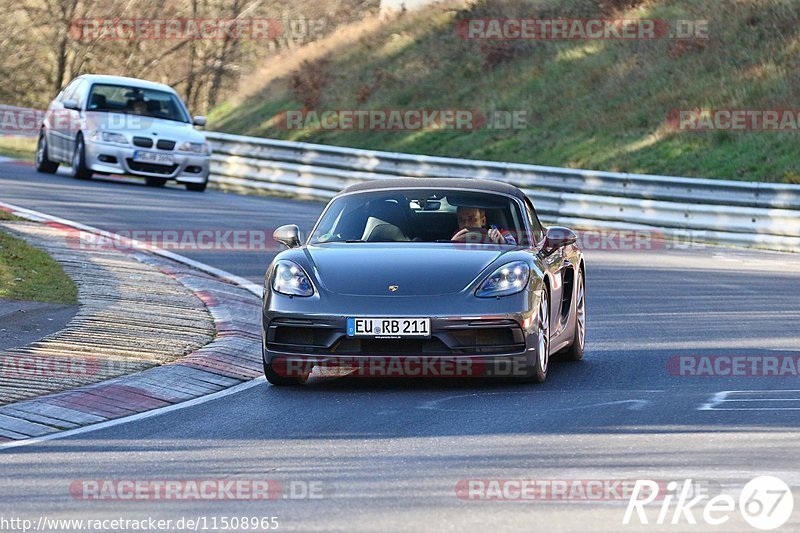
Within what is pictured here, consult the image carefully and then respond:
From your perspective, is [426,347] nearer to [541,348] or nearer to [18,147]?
[541,348]

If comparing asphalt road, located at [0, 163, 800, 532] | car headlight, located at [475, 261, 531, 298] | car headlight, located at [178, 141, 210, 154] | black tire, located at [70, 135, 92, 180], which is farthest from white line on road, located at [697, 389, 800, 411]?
black tire, located at [70, 135, 92, 180]

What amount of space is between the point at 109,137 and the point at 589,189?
25.0 feet

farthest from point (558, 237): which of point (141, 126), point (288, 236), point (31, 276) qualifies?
point (141, 126)

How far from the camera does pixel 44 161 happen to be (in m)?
26.5

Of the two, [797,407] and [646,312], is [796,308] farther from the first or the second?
[797,407]

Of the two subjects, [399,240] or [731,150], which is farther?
[731,150]

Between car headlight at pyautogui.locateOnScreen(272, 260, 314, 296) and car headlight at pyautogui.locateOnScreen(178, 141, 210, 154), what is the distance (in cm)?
1552

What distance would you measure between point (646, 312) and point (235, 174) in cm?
1805

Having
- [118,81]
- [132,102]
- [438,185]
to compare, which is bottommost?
[438,185]

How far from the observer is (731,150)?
25.4 meters

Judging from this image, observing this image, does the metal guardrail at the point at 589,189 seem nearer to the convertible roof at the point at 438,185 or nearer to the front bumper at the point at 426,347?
the convertible roof at the point at 438,185

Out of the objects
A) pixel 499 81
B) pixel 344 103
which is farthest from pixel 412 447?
pixel 344 103

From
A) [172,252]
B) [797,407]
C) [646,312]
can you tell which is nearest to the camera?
[797,407]

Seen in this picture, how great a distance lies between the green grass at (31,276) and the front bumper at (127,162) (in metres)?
9.84
